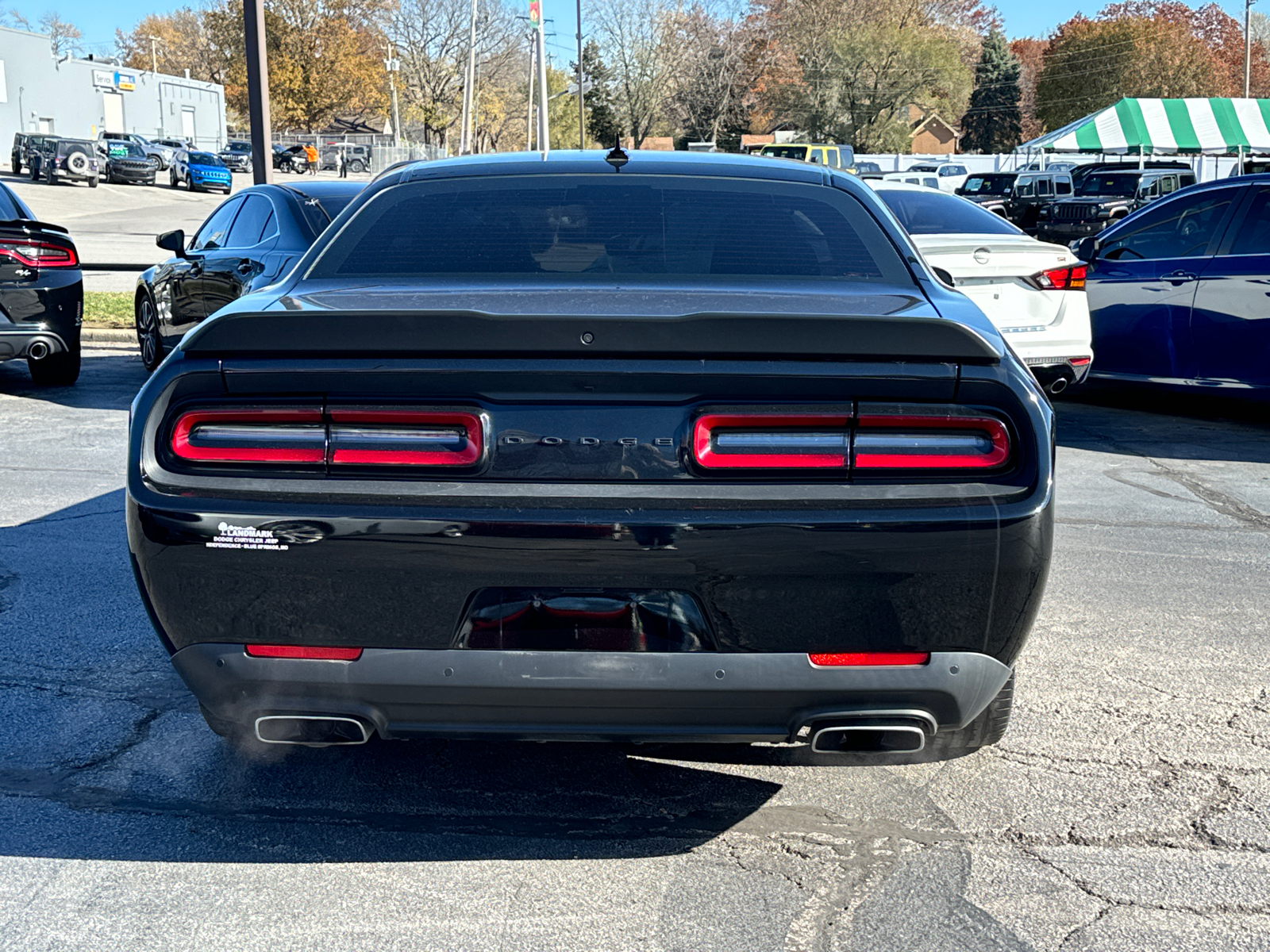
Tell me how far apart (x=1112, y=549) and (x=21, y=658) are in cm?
459

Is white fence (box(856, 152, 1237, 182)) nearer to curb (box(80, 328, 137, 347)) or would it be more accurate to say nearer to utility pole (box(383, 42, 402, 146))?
utility pole (box(383, 42, 402, 146))

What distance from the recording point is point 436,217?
3.77m

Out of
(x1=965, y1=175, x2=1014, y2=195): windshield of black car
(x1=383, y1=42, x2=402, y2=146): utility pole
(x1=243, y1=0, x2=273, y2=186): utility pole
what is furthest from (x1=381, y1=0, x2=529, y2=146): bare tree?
(x1=243, y1=0, x2=273, y2=186): utility pole

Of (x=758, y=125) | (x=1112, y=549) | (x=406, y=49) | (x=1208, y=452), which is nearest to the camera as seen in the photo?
(x=1112, y=549)

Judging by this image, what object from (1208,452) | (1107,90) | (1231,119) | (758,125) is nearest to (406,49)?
(758,125)

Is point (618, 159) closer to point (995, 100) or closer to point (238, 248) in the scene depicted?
point (238, 248)

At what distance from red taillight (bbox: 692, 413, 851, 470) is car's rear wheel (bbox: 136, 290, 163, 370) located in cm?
856

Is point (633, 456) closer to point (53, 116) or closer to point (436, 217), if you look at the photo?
point (436, 217)

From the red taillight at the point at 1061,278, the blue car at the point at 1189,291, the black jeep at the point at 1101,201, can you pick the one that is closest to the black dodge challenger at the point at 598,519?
the red taillight at the point at 1061,278

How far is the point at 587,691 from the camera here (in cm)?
263

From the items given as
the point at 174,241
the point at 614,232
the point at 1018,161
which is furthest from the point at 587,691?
the point at 1018,161

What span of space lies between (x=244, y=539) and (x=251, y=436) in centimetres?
22

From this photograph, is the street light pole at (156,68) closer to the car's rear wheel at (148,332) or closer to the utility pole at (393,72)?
the utility pole at (393,72)

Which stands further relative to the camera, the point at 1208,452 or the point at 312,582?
the point at 1208,452
